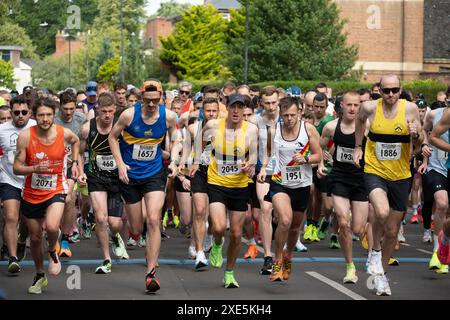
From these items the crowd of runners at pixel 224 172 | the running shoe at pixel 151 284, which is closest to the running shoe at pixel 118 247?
the crowd of runners at pixel 224 172

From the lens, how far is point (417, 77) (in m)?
82.7

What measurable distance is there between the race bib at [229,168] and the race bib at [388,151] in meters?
1.46

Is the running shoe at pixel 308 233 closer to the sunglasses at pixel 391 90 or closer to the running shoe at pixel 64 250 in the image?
the running shoe at pixel 64 250

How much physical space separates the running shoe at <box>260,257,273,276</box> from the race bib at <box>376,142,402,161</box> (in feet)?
7.01

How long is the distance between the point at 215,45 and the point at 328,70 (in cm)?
3024

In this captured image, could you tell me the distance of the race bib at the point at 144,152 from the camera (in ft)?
39.4

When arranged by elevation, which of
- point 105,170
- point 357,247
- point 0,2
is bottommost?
point 357,247

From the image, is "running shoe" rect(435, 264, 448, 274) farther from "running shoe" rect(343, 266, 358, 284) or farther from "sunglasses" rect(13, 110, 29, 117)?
"sunglasses" rect(13, 110, 29, 117)

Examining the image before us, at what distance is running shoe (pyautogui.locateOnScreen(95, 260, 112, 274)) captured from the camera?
12937 millimetres

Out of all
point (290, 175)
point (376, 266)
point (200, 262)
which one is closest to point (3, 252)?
point (200, 262)

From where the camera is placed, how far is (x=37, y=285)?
11.3 meters

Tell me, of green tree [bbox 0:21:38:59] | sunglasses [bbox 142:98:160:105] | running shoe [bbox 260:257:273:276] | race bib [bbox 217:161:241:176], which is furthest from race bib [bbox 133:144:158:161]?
green tree [bbox 0:21:38:59]
